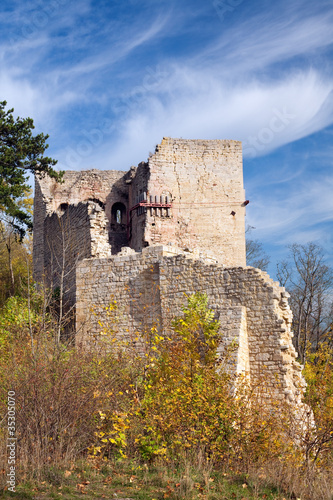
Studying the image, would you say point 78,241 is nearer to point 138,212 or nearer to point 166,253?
point 166,253

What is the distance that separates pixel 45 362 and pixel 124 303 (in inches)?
186

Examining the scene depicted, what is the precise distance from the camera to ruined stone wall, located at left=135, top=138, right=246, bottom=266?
67.1 ft

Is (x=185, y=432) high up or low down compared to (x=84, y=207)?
down

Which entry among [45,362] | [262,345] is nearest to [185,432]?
[45,362]

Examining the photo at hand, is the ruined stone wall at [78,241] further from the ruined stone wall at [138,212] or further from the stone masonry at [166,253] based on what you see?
the ruined stone wall at [138,212]

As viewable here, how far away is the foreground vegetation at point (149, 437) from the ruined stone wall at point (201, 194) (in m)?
11.4

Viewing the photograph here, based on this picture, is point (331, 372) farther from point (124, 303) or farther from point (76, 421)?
point (76, 421)

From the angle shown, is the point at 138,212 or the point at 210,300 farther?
the point at 138,212

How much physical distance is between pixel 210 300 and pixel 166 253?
1.76m

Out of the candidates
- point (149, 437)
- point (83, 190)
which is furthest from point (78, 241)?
point (149, 437)

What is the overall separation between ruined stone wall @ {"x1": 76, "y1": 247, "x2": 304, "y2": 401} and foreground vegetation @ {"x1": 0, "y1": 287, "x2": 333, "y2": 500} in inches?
51.0

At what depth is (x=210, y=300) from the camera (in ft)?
37.8

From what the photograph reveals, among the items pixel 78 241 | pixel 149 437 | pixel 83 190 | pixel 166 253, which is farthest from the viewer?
pixel 83 190

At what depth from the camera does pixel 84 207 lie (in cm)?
1558
